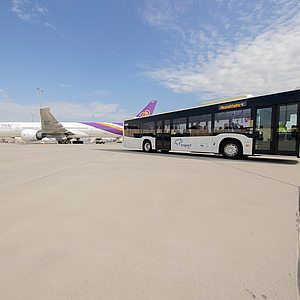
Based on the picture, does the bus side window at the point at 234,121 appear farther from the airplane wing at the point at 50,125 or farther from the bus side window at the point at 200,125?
the airplane wing at the point at 50,125

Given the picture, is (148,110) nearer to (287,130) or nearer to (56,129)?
(56,129)

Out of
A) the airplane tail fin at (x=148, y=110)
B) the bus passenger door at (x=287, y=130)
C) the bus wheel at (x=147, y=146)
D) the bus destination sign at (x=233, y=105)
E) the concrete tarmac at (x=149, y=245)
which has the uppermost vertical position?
the airplane tail fin at (x=148, y=110)

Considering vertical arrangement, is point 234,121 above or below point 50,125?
below

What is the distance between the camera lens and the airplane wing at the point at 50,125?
1016 inches

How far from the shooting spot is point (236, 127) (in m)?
8.48

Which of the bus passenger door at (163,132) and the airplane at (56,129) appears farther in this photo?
the airplane at (56,129)

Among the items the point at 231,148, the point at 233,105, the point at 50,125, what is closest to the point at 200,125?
the point at 233,105

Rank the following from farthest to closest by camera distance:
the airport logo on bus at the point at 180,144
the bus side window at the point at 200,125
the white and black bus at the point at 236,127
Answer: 1. the airport logo on bus at the point at 180,144
2. the bus side window at the point at 200,125
3. the white and black bus at the point at 236,127

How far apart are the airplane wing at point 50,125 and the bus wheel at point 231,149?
2519cm

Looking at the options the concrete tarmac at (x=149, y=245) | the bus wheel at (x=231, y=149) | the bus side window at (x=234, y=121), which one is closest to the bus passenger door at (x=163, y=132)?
the bus side window at (x=234, y=121)

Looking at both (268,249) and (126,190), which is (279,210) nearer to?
(268,249)

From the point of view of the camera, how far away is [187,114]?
10609mm

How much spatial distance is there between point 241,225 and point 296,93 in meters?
7.30

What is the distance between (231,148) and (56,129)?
27.0 m
